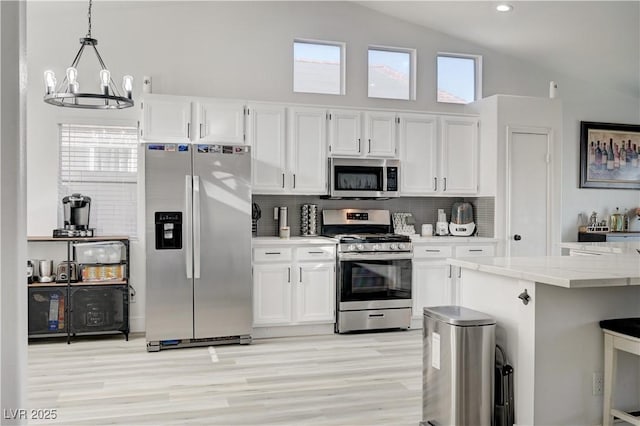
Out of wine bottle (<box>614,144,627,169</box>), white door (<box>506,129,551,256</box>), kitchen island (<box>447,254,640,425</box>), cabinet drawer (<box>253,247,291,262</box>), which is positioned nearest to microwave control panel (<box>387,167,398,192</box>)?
white door (<box>506,129,551,256</box>)

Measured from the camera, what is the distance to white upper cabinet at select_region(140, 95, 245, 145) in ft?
16.6

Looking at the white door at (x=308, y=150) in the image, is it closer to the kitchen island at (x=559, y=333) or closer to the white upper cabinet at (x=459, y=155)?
the white upper cabinet at (x=459, y=155)

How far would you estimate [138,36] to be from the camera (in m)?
5.40

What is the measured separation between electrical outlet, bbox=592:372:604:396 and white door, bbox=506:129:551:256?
2.98 metres

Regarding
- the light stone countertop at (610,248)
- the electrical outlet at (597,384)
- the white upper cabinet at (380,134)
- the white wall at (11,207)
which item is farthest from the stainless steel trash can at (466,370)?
the white upper cabinet at (380,134)

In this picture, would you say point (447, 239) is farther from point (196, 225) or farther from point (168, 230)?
point (168, 230)

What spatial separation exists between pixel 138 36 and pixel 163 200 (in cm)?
184

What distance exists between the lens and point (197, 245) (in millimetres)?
4781

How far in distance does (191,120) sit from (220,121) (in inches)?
10.8

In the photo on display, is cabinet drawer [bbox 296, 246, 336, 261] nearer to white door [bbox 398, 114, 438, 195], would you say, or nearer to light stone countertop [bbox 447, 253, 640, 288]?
white door [bbox 398, 114, 438, 195]

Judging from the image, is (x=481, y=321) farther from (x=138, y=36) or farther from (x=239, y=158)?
(x=138, y=36)

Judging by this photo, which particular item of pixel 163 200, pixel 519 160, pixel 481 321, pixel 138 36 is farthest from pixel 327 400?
pixel 138 36

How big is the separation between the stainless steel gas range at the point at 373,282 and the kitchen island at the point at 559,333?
7.60 ft

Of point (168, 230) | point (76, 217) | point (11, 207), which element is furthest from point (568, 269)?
point (76, 217)
